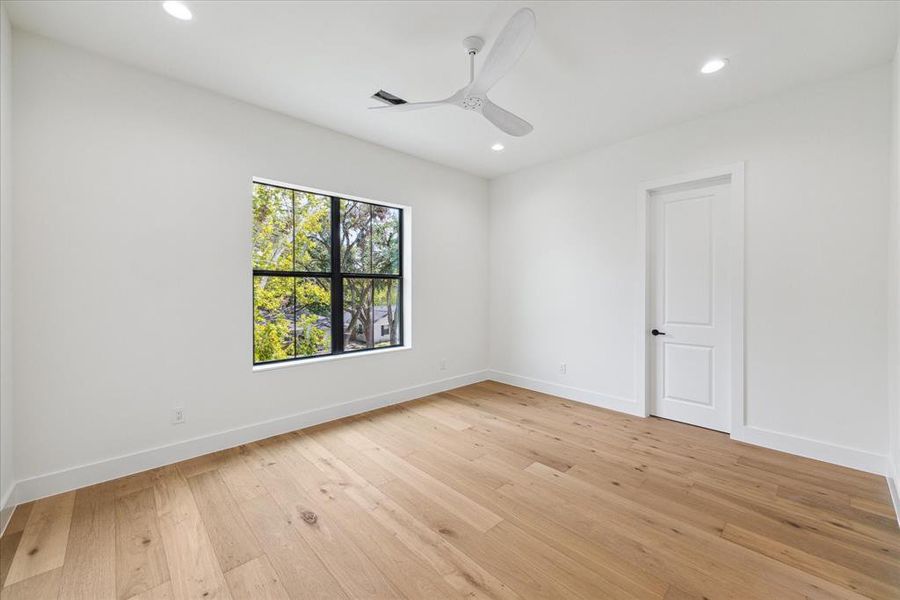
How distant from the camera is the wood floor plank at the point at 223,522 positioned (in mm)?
1780

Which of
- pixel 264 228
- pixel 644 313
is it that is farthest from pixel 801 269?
pixel 264 228

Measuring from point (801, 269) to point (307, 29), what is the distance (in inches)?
150

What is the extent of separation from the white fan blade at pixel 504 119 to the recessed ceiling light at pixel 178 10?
A: 1.73m

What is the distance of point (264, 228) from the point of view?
3324 millimetres

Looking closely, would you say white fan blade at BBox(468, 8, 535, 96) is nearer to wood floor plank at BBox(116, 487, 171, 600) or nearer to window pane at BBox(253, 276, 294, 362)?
window pane at BBox(253, 276, 294, 362)

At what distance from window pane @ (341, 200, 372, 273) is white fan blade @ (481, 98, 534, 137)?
1845 mm

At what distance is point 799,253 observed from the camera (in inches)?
111

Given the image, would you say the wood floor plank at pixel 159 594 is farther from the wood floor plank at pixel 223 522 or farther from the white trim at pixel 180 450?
the white trim at pixel 180 450

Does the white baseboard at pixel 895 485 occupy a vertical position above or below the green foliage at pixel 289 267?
below

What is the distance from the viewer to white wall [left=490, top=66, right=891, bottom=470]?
8.45 ft

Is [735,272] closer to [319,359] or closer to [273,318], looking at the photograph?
[319,359]

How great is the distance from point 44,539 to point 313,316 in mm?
2142

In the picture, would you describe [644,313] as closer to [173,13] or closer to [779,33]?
[779,33]

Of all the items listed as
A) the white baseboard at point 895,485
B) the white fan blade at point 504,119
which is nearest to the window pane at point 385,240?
the white fan blade at point 504,119
